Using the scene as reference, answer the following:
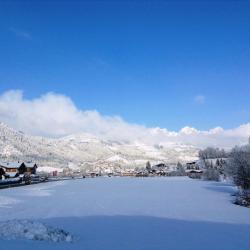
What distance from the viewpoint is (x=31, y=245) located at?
67.2 ft

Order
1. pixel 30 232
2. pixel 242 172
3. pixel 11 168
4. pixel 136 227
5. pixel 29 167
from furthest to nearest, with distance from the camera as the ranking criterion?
1. pixel 29 167
2. pixel 11 168
3. pixel 242 172
4. pixel 136 227
5. pixel 30 232

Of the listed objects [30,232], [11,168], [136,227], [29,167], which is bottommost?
[136,227]

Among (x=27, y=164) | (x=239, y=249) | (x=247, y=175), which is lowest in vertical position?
(x=239, y=249)

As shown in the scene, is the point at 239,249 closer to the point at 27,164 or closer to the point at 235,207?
the point at 235,207

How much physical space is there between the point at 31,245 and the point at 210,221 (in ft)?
55.1

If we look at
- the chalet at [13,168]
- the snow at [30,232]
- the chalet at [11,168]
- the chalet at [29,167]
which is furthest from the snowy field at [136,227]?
the chalet at [29,167]

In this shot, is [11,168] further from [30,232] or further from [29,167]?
[30,232]

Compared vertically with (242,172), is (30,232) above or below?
below

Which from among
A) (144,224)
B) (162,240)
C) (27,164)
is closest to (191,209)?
(144,224)

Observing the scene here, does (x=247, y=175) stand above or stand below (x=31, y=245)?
above

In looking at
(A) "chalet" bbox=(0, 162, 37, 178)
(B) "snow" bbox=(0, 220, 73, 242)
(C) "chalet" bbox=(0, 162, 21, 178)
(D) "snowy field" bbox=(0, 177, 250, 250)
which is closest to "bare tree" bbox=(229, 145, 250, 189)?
(D) "snowy field" bbox=(0, 177, 250, 250)

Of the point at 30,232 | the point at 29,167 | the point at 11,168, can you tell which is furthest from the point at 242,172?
the point at 29,167

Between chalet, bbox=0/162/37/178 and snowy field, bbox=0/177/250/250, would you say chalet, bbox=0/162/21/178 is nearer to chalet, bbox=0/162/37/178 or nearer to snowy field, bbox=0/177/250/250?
chalet, bbox=0/162/37/178

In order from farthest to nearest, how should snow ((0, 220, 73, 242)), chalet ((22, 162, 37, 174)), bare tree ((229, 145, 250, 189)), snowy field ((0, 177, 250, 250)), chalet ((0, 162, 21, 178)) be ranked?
1. chalet ((22, 162, 37, 174))
2. chalet ((0, 162, 21, 178))
3. bare tree ((229, 145, 250, 189))
4. snowy field ((0, 177, 250, 250))
5. snow ((0, 220, 73, 242))
